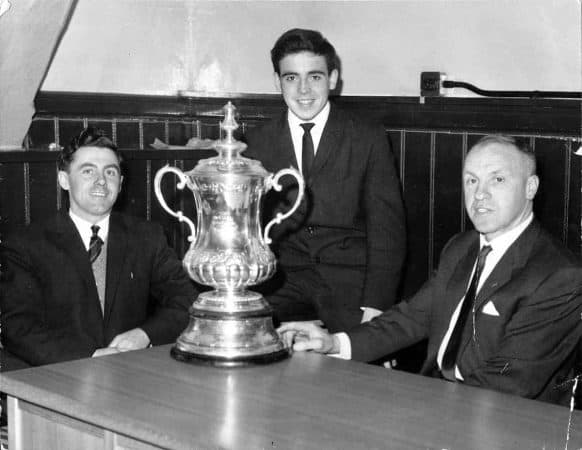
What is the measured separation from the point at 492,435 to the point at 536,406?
0.71ft

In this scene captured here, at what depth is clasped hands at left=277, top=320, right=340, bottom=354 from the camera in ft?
7.94

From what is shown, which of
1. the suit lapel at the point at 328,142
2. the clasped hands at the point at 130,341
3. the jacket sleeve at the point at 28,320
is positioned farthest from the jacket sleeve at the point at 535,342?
the suit lapel at the point at 328,142

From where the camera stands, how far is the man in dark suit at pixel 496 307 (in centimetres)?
233

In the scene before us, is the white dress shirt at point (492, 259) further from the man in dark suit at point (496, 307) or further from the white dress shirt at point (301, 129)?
the white dress shirt at point (301, 129)

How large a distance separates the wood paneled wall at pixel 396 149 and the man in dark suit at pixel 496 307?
102 cm

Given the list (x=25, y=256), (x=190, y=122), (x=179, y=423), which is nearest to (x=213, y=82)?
(x=190, y=122)

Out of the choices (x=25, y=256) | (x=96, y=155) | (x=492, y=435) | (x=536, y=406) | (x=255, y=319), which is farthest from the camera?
(x=96, y=155)

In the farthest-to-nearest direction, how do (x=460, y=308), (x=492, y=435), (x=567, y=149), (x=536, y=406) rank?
(x=567, y=149), (x=460, y=308), (x=536, y=406), (x=492, y=435)

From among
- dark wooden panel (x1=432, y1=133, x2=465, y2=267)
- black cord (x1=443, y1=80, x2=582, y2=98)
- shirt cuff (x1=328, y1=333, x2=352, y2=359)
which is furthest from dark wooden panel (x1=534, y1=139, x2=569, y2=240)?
shirt cuff (x1=328, y1=333, x2=352, y2=359)

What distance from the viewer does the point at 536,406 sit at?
1.87 meters

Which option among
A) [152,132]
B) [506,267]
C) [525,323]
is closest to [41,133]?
[152,132]

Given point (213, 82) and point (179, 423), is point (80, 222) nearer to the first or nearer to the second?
point (179, 423)

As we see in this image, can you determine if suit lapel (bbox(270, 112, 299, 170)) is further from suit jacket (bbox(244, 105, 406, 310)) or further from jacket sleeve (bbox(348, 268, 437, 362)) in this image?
jacket sleeve (bbox(348, 268, 437, 362))

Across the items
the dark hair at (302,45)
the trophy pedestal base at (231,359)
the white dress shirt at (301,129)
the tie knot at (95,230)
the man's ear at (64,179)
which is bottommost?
Answer: the trophy pedestal base at (231,359)
